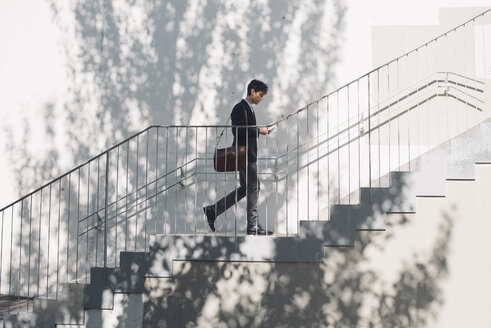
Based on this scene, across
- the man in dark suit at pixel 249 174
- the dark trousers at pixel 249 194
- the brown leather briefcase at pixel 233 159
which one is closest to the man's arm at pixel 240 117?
the man in dark suit at pixel 249 174

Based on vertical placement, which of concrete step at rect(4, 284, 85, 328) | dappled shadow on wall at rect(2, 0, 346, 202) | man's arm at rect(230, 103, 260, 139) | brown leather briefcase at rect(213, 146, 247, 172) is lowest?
concrete step at rect(4, 284, 85, 328)

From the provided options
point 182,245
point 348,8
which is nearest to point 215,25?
point 348,8

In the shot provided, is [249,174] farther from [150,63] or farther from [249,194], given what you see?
[150,63]

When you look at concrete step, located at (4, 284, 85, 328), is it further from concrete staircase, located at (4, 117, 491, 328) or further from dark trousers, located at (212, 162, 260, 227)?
dark trousers, located at (212, 162, 260, 227)

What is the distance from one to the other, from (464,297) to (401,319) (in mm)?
760

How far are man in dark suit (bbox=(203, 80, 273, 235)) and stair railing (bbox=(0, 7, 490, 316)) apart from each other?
3.91 feet

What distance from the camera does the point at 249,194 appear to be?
748 cm

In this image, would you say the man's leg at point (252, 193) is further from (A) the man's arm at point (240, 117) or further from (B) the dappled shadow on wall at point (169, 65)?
(B) the dappled shadow on wall at point (169, 65)

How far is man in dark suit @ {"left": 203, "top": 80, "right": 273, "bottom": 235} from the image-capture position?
7.48m

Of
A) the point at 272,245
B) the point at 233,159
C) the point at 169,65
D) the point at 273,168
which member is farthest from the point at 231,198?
the point at 169,65

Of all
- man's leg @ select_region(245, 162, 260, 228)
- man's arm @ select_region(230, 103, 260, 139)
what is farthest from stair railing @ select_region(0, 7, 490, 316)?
man's leg @ select_region(245, 162, 260, 228)

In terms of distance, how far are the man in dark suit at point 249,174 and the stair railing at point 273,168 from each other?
119 cm

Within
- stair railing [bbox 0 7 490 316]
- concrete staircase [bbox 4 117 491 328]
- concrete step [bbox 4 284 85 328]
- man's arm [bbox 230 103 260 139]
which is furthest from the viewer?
stair railing [bbox 0 7 490 316]

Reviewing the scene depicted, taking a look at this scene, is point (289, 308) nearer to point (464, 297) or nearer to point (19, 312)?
point (464, 297)
